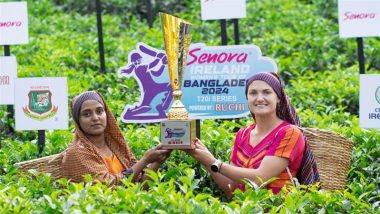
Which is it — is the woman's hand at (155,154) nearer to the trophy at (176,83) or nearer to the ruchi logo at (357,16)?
the trophy at (176,83)

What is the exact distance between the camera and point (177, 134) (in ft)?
20.7

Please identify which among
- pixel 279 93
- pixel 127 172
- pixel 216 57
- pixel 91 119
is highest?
pixel 216 57

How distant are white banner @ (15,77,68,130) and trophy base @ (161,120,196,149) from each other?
144 cm

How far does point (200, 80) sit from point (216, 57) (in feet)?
0.74

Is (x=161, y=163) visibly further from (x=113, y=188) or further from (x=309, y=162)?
(x=309, y=162)

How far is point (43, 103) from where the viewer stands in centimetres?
757

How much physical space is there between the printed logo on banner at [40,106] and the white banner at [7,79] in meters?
0.59

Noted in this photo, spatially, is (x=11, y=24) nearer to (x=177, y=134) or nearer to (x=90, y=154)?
(x=90, y=154)

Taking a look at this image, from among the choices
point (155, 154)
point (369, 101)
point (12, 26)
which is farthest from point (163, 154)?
point (12, 26)

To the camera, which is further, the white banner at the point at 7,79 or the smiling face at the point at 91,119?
the white banner at the point at 7,79

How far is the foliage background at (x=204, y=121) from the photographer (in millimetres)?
5500

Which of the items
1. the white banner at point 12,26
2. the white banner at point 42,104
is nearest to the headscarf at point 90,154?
the white banner at point 42,104

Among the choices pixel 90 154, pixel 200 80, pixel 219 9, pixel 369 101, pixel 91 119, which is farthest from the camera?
pixel 219 9

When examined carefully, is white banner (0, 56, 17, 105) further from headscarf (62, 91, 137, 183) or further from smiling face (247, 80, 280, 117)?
smiling face (247, 80, 280, 117)
